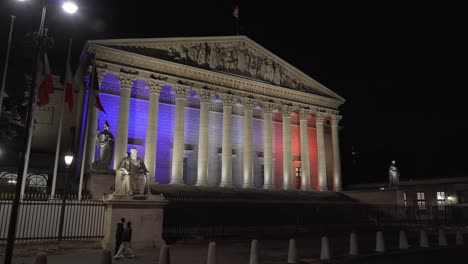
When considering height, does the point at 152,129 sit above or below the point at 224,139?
above

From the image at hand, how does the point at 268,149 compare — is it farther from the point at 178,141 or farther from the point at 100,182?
the point at 100,182

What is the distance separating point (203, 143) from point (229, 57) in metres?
9.38

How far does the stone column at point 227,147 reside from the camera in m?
31.1

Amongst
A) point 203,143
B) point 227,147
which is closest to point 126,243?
point 203,143

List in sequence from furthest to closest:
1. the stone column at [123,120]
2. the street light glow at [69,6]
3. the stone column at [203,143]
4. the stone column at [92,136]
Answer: the stone column at [203,143], the stone column at [123,120], the stone column at [92,136], the street light glow at [69,6]

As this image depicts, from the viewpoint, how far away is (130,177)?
13867mm

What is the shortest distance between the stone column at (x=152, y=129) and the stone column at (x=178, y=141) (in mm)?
1709

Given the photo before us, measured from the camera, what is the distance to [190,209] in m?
19.2

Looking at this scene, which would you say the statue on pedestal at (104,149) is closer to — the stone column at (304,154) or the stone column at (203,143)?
the stone column at (203,143)

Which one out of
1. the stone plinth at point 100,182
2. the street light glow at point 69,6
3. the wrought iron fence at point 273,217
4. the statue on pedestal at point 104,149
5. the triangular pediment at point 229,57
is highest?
the triangular pediment at point 229,57

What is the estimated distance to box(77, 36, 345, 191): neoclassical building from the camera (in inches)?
1126

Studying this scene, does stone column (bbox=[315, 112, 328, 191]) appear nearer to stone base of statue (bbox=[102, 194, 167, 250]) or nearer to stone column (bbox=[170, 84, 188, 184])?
stone column (bbox=[170, 84, 188, 184])

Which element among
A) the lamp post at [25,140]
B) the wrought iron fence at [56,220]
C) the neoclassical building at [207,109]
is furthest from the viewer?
the neoclassical building at [207,109]

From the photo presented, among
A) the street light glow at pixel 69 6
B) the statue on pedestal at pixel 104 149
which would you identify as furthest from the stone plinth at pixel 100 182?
the street light glow at pixel 69 6
